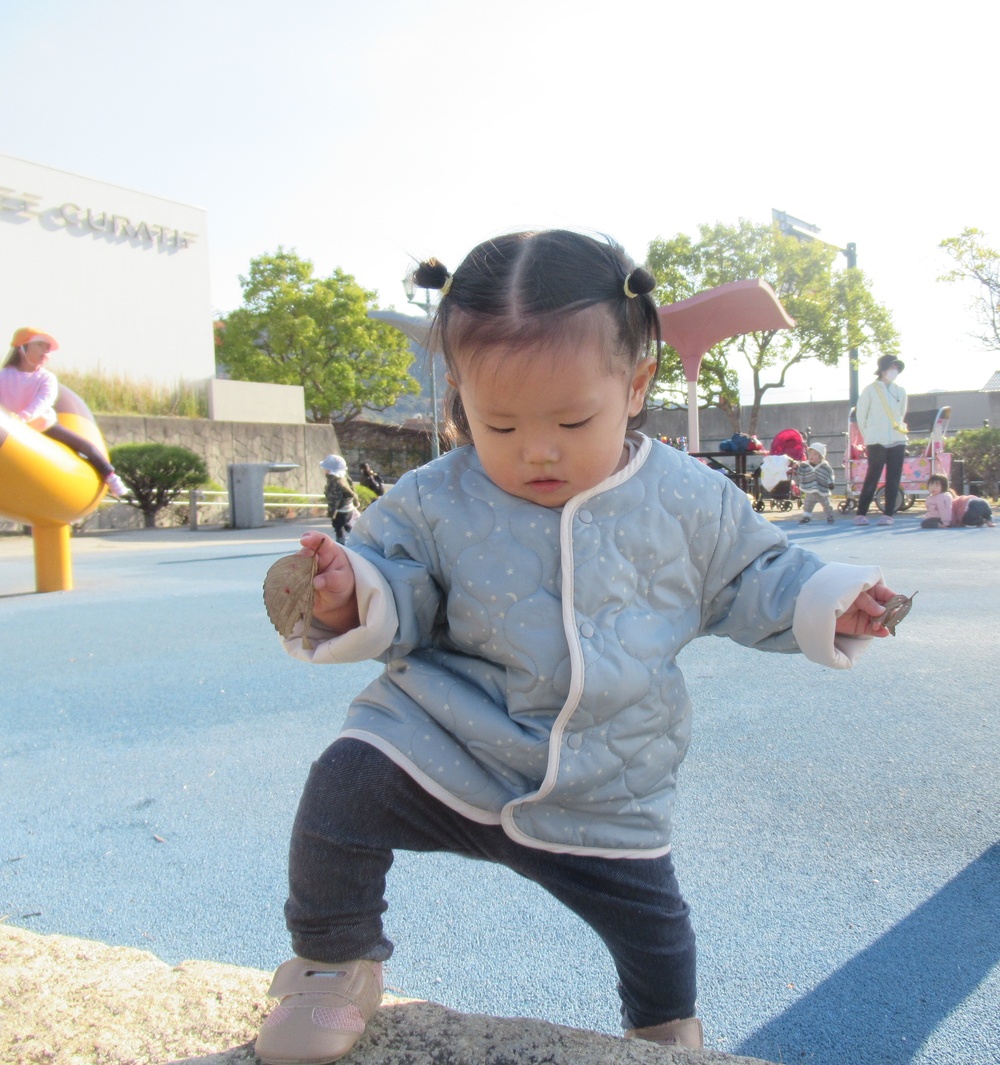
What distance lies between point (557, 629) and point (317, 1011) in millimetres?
571

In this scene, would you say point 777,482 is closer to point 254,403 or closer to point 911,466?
point 911,466

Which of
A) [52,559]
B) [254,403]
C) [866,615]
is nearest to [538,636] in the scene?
[866,615]

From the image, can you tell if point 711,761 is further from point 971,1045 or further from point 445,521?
point 445,521

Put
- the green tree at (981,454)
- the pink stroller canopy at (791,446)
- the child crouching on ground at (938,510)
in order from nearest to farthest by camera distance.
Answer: the child crouching on ground at (938,510) < the green tree at (981,454) < the pink stroller canopy at (791,446)

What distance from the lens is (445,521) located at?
1.41 metres

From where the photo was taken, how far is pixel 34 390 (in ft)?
21.9

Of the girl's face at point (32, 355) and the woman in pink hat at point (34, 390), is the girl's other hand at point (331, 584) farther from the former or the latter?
the girl's face at point (32, 355)

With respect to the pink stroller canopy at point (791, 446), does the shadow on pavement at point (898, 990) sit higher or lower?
lower

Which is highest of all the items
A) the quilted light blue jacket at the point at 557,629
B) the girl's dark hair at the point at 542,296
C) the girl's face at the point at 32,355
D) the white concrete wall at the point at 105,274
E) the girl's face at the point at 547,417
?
the white concrete wall at the point at 105,274

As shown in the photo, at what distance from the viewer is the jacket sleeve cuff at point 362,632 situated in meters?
1.24

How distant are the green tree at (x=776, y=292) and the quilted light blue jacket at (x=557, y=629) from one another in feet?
88.7

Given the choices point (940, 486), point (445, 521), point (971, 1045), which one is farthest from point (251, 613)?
point (940, 486)

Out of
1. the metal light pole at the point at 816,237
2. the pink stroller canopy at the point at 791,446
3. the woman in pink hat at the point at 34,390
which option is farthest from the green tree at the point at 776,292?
the woman in pink hat at the point at 34,390

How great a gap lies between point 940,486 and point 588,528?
9.54 meters
